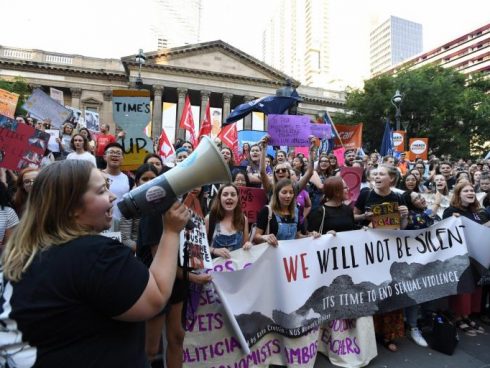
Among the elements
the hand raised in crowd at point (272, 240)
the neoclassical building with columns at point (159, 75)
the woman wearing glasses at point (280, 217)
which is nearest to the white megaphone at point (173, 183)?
the hand raised in crowd at point (272, 240)

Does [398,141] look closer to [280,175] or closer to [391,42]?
[280,175]

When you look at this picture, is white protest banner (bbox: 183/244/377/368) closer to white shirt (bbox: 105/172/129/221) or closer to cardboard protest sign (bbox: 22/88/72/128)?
white shirt (bbox: 105/172/129/221)

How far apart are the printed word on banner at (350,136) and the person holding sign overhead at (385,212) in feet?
20.1

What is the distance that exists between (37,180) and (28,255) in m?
0.29

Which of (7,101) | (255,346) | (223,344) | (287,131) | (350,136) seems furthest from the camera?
(350,136)

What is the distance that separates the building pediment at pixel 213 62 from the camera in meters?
38.8

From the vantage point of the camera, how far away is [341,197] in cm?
405

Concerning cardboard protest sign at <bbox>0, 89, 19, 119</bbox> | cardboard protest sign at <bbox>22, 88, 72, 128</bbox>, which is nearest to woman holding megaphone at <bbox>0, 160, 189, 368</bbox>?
cardboard protest sign at <bbox>0, 89, 19, 119</bbox>

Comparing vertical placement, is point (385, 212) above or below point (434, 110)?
below

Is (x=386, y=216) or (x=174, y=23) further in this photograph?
(x=174, y=23)

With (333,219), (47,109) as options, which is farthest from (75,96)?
(333,219)

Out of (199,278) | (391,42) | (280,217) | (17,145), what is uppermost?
(391,42)

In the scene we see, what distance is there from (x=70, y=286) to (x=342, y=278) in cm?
304

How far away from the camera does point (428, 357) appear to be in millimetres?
3588
